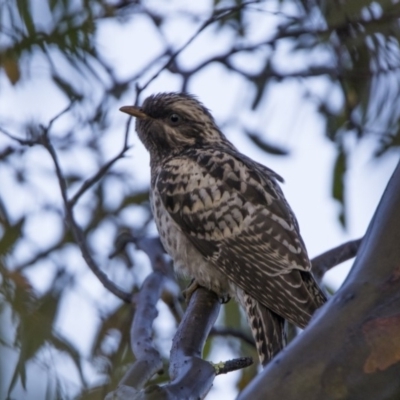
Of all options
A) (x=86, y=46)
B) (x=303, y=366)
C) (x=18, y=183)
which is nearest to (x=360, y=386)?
(x=303, y=366)

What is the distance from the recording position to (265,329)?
3.72 meters

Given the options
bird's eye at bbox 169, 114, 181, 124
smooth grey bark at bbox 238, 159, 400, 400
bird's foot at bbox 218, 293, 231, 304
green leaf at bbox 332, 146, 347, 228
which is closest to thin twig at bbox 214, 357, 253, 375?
smooth grey bark at bbox 238, 159, 400, 400

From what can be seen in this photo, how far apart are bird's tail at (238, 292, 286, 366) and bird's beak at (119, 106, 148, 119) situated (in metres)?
1.19

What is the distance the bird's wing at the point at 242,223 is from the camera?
3725 millimetres

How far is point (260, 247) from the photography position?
3.95m

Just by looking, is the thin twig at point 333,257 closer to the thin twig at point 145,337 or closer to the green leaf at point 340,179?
the green leaf at point 340,179

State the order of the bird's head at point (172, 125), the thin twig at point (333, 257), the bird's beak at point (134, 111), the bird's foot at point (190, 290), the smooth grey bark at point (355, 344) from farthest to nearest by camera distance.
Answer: the bird's head at point (172, 125) → the bird's beak at point (134, 111) → the bird's foot at point (190, 290) → the thin twig at point (333, 257) → the smooth grey bark at point (355, 344)

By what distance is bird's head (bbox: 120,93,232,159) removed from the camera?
476 centimetres

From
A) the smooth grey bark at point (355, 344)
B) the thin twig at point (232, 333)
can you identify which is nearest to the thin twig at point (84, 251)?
the thin twig at point (232, 333)

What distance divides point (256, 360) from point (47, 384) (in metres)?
3.09

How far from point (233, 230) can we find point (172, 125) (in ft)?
3.05

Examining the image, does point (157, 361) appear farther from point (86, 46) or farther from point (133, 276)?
point (133, 276)

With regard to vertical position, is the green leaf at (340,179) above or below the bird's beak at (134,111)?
below

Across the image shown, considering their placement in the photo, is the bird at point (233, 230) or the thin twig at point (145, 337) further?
the bird at point (233, 230)
